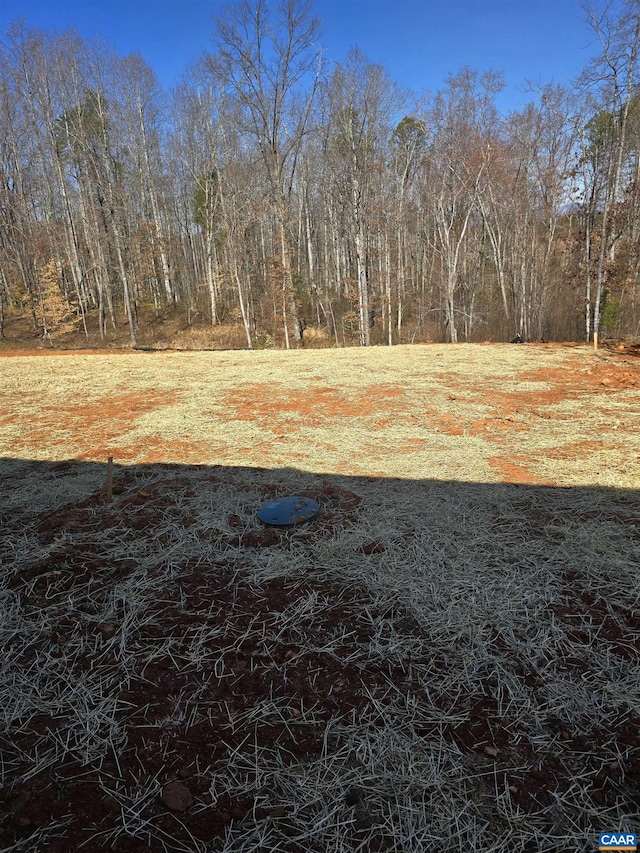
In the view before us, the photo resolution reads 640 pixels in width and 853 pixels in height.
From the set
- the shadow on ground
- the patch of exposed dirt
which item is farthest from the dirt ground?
the shadow on ground

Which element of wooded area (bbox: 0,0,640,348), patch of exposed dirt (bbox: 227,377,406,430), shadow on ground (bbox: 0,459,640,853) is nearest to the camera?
shadow on ground (bbox: 0,459,640,853)

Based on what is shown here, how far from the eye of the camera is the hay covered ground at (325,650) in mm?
1236

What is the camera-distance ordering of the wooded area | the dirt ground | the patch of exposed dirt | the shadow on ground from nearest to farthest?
the shadow on ground < the dirt ground < the patch of exposed dirt < the wooded area

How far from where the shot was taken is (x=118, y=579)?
227 cm

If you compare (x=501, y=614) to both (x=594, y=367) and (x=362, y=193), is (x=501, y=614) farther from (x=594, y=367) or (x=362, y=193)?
(x=362, y=193)

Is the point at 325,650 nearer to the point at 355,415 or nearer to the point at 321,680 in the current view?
the point at 321,680

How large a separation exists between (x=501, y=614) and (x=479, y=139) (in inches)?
839

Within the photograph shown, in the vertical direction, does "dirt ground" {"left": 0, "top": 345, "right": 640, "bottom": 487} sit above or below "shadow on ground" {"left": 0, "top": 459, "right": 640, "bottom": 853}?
above

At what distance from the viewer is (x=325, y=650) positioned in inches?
71.1

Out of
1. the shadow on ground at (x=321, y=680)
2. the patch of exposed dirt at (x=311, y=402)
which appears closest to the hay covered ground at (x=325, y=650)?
the shadow on ground at (x=321, y=680)

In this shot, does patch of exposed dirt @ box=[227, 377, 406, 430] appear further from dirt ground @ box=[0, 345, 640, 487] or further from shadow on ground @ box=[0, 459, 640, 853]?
shadow on ground @ box=[0, 459, 640, 853]

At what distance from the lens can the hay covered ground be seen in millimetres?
1236

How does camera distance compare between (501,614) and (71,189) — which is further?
(71,189)

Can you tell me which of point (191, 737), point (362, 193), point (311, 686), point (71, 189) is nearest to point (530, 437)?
point (311, 686)
